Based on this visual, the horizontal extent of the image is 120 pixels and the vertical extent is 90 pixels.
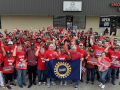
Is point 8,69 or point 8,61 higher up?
point 8,61

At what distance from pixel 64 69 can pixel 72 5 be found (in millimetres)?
12274

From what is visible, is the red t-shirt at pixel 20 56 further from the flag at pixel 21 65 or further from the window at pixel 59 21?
the window at pixel 59 21

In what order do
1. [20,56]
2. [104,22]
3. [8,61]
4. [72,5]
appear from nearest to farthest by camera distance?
[8,61]
[20,56]
[72,5]
[104,22]

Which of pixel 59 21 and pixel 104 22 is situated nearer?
pixel 59 21

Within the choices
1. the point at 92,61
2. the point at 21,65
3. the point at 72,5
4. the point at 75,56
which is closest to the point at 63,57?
the point at 75,56

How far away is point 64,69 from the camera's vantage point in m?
5.49

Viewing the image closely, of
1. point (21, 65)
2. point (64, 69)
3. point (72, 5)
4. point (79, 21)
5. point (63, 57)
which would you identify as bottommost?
point (64, 69)

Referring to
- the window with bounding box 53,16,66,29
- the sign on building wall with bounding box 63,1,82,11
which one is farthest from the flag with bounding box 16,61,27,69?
the window with bounding box 53,16,66,29

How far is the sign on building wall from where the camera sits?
15719 mm

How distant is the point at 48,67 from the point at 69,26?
12.9 metres

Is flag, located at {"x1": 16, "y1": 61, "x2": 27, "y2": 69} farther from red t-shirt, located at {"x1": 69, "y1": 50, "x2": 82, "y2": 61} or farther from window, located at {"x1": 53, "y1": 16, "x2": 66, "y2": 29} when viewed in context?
window, located at {"x1": 53, "y1": 16, "x2": 66, "y2": 29}

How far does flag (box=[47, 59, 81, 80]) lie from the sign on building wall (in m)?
11.9

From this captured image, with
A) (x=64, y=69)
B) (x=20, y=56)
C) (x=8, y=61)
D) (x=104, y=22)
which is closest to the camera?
(x=8, y=61)

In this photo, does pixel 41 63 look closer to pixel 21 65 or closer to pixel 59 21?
pixel 21 65
